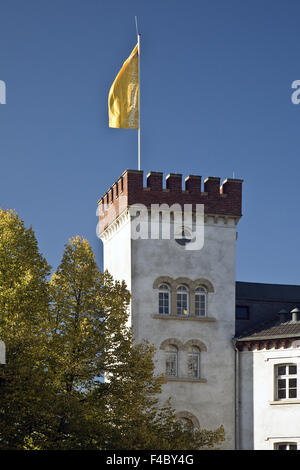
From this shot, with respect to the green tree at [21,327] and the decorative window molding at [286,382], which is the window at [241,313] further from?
the green tree at [21,327]

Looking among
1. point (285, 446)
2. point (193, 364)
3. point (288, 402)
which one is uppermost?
point (193, 364)

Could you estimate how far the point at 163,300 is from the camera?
1693 inches

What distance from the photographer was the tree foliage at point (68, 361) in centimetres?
3078

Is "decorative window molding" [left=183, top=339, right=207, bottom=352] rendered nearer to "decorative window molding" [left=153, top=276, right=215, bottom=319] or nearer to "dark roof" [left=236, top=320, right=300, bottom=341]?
"decorative window molding" [left=153, top=276, right=215, bottom=319]

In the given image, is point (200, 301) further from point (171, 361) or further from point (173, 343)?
point (171, 361)

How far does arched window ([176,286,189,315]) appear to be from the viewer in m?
43.2

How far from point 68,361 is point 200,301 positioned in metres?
12.6

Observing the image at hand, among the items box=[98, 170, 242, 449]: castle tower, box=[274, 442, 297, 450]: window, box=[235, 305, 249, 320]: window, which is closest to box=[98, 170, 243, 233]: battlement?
box=[98, 170, 242, 449]: castle tower

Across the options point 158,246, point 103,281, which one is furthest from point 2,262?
point 158,246

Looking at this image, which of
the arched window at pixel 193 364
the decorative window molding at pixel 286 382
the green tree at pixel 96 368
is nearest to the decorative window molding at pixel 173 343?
the arched window at pixel 193 364

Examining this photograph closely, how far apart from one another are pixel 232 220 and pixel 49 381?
16375 mm

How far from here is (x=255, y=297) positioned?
46094mm

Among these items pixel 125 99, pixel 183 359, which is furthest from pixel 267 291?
pixel 125 99

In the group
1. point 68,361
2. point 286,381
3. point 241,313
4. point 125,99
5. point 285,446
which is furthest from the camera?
point 241,313
